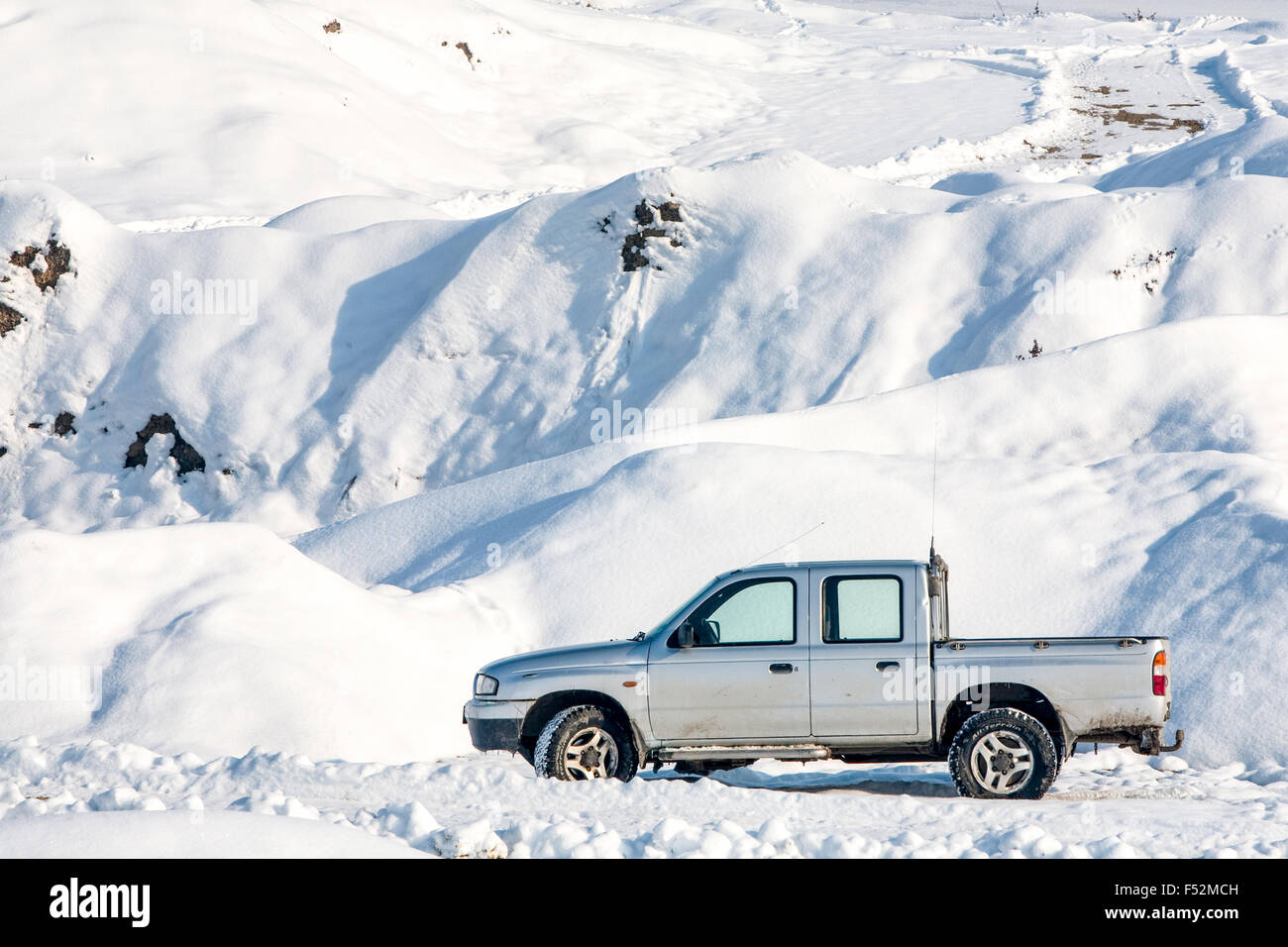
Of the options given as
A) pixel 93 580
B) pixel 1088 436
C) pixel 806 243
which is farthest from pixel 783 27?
pixel 93 580

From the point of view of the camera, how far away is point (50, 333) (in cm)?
2297

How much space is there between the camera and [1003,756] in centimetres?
770

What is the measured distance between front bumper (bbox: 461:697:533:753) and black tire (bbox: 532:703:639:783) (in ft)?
0.60

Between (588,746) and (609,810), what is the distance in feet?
2.77

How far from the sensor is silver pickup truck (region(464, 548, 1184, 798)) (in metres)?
7.65

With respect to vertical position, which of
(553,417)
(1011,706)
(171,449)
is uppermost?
(553,417)

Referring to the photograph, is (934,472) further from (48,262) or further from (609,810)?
(48,262)

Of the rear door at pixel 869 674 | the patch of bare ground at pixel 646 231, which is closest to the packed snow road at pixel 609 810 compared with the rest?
the rear door at pixel 869 674

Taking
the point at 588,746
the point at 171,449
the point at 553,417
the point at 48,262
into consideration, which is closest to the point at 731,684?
the point at 588,746

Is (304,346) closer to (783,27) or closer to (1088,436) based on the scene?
(1088,436)

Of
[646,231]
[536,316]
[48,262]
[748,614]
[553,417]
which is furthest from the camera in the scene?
[48,262]

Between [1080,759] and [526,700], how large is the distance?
413cm

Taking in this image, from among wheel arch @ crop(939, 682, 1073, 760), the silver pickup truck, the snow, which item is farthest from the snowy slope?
wheel arch @ crop(939, 682, 1073, 760)

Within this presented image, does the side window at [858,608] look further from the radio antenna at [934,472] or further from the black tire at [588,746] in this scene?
the radio antenna at [934,472]
